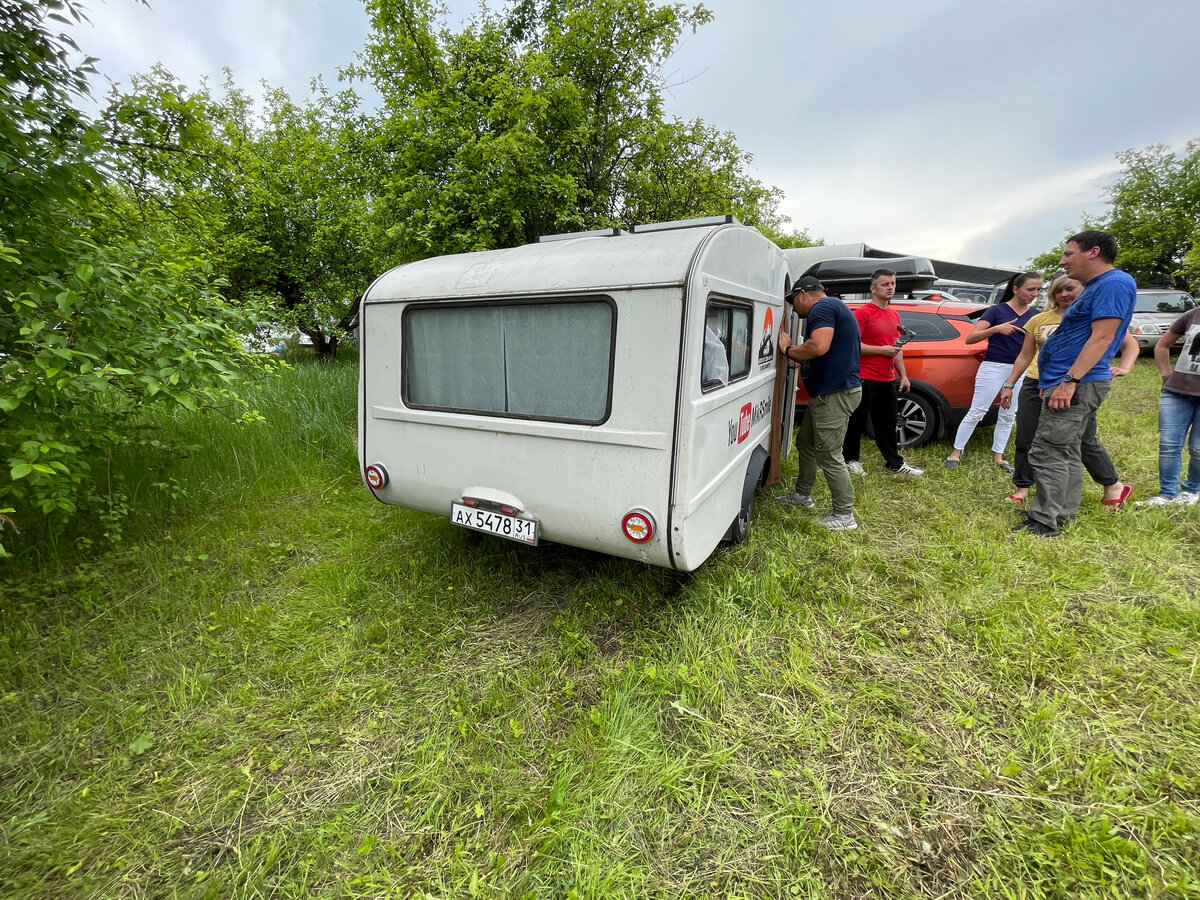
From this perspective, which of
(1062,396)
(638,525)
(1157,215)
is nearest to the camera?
(638,525)

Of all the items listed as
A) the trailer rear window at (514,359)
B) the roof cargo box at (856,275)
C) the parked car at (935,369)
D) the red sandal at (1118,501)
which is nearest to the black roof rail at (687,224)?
the trailer rear window at (514,359)

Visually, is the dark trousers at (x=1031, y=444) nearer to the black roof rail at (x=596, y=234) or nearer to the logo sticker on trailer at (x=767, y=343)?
the logo sticker on trailer at (x=767, y=343)

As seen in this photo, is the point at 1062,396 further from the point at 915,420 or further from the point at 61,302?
the point at 61,302

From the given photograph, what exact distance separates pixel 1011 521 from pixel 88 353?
19.3ft

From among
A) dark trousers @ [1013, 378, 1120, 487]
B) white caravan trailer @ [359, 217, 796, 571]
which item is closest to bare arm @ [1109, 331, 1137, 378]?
dark trousers @ [1013, 378, 1120, 487]

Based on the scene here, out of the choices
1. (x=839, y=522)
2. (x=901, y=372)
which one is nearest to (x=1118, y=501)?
(x=901, y=372)

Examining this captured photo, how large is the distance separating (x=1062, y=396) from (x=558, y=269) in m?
3.39

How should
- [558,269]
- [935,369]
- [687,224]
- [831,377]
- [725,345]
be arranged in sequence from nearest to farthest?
1. [558,269]
2. [725,345]
3. [687,224]
4. [831,377]
5. [935,369]

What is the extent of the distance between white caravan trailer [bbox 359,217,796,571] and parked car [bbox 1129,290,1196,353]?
1436cm

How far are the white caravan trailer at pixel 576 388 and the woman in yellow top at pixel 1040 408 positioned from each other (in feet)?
7.82

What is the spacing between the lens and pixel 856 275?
7777mm

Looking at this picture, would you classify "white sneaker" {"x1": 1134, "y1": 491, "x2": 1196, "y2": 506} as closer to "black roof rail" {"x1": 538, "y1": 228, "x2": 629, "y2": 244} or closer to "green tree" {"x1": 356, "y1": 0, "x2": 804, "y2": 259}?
"black roof rail" {"x1": 538, "y1": 228, "x2": 629, "y2": 244}

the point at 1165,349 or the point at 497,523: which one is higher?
the point at 1165,349

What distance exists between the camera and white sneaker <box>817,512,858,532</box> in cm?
374
